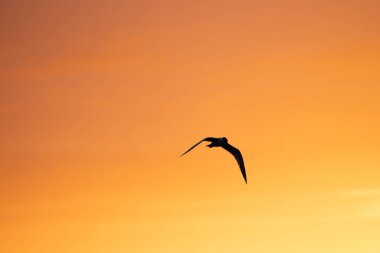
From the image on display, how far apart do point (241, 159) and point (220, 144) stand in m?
7.46

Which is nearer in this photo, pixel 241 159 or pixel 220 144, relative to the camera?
pixel 220 144

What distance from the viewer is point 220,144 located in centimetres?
7875

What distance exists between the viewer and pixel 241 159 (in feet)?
280
